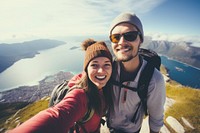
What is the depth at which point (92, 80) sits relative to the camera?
479 centimetres

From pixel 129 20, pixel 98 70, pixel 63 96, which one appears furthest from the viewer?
pixel 129 20

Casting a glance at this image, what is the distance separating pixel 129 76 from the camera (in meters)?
5.33

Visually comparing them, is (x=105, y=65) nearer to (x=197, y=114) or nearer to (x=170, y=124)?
(x=170, y=124)

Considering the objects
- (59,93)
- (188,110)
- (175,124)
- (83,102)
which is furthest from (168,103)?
(59,93)

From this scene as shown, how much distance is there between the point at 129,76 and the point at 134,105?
1062 mm

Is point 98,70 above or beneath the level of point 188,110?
above

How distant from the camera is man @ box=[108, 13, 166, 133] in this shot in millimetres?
4980

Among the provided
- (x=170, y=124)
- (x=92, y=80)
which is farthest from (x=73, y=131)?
(x=170, y=124)

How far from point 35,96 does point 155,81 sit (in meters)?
185

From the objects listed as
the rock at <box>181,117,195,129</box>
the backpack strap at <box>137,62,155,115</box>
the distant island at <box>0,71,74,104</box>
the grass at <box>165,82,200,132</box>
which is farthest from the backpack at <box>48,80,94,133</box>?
the distant island at <box>0,71,74,104</box>

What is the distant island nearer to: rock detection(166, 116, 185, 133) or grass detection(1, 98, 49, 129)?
grass detection(1, 98, 49, 129)

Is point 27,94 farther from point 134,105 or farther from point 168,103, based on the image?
point 134,105

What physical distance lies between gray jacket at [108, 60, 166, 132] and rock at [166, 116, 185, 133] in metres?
6.79

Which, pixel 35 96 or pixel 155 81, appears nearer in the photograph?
pixel 155 81
